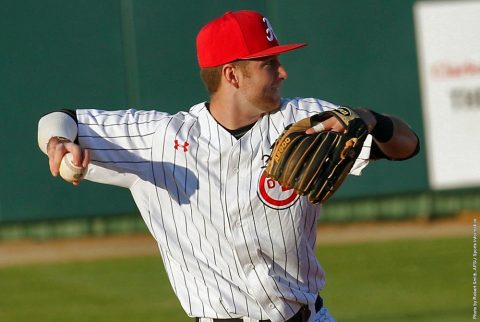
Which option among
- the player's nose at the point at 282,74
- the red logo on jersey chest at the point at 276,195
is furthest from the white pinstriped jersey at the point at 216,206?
the player's nose at the point at 282,74

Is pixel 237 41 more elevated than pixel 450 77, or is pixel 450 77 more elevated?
pixel 237 41

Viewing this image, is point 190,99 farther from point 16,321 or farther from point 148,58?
point 16,321

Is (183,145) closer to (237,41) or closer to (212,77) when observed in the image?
(212,77)

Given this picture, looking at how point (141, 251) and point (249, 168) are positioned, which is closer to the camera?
point (249, 168)

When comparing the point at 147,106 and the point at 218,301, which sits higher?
the point at 147,106

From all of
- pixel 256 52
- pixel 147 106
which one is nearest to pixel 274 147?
pixel 256 52

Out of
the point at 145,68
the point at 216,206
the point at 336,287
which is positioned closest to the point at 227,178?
the point at 216,206

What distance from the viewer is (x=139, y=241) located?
9852 millimetres

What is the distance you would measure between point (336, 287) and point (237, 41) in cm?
425

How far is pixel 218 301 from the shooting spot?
12.6ft

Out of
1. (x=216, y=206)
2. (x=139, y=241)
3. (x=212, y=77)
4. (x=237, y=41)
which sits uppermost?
(x=237, y=41)

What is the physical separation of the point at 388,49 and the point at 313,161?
20.9 ft

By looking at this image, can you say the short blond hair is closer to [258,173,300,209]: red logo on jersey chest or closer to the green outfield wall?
[258,173,300,209]: red logo on jersey chest

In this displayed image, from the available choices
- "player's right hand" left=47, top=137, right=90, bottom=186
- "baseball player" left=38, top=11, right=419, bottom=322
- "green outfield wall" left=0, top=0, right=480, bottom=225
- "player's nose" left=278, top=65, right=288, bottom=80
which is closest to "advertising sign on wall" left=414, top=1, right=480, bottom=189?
"green outfield wall" left=0, top=0, right=480, bottom=225
